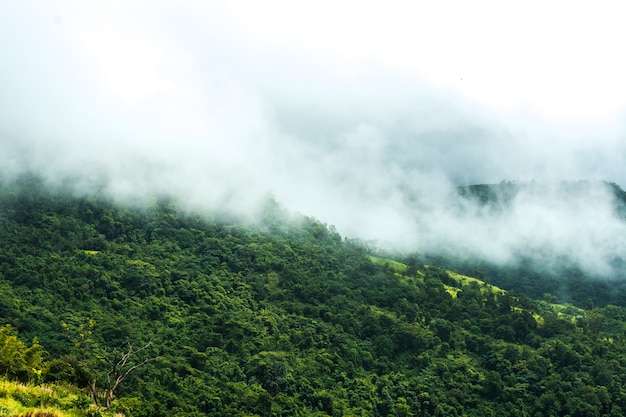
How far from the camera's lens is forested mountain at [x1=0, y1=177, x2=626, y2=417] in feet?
220

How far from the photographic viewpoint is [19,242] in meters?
84.4

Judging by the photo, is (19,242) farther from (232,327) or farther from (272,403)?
(272,403)

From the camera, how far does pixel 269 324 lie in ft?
272

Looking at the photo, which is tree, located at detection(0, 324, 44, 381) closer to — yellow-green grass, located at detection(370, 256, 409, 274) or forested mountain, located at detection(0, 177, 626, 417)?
forested mountain, located at detection(0, 177, 626, 417)

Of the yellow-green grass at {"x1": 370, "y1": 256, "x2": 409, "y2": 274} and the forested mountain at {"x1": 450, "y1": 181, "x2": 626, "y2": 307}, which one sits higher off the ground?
the forested mountain at {"x1": 450, "y1": 181, "x2": 626, "y2": 307}

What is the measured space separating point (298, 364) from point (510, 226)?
118691 millimetres

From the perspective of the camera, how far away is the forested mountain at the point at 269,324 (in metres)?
67.1

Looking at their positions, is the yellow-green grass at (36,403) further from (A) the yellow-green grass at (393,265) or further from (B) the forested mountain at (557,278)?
(B) the forested mountain at (557,278)

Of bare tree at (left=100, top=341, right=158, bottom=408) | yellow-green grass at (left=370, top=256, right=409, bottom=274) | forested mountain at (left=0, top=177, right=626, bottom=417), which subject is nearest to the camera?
bare tree at (left=100, top=341, right=158, bottom=408)

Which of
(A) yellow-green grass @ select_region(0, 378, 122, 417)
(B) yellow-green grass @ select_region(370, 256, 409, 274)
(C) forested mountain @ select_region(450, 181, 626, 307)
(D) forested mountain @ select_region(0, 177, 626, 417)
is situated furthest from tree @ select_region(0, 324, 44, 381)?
(C) forested mountain @ select_region(450, 181, 626, 307)

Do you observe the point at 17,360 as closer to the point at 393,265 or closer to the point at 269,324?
the point at 269,324

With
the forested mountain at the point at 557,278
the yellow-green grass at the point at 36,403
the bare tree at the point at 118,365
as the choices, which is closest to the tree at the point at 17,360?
the bare tree at the point at 118,365

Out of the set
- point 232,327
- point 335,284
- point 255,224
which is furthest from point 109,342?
point 255,224

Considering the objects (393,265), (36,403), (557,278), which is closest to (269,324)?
(393,265)
